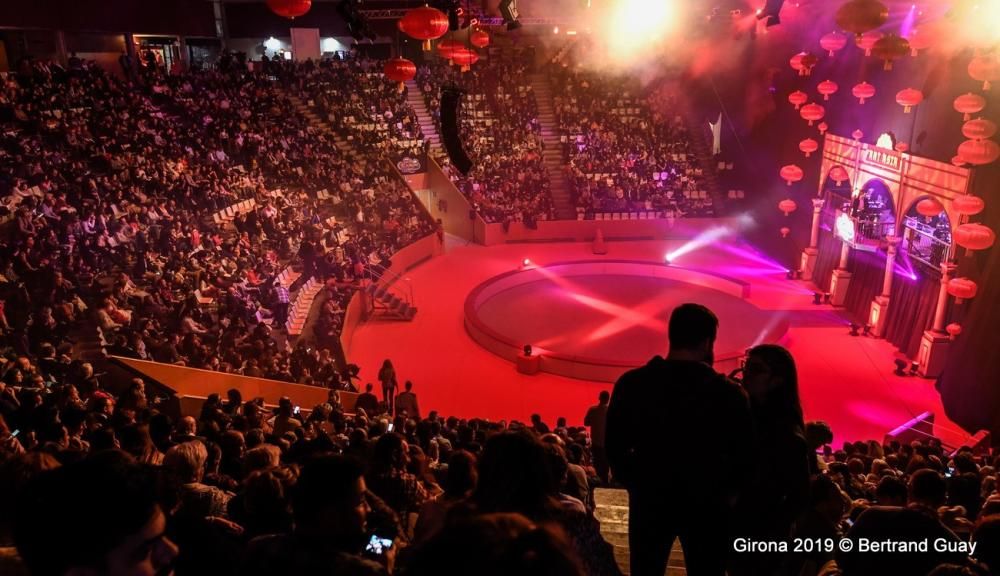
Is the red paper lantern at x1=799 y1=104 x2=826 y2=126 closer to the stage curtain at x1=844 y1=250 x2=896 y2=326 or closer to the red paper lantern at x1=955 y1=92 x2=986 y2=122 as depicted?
the stage curtain at x1=844 y1=250 x2=896 y2=326

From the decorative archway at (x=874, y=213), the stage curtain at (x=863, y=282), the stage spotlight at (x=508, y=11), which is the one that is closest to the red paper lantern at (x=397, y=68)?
the stage spotlight at (x=508, y=11)

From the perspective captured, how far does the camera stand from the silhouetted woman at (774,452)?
108 inches

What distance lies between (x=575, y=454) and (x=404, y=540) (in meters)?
3.24

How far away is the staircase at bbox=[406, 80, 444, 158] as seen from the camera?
2513 centimetres

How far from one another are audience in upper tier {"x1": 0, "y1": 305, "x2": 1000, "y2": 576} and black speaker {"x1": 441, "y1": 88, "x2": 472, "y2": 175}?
10.6 metres

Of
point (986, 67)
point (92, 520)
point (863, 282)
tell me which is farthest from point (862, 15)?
point (863, 282)

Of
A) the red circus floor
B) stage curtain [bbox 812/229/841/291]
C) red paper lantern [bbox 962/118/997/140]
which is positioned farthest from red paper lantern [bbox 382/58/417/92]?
stage curtain [bbox 812/229/841/291]

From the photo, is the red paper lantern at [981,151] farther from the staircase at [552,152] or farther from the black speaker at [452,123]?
the staircase at [552,152]

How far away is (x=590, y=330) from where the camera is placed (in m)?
15.3

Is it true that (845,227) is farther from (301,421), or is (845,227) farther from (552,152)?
(301,421)

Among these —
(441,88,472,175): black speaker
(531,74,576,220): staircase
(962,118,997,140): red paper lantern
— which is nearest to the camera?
(962,118,997,140): red paper lantern

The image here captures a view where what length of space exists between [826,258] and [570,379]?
874cm

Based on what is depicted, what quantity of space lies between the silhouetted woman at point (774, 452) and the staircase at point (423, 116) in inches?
881

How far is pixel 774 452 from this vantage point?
108 inches
